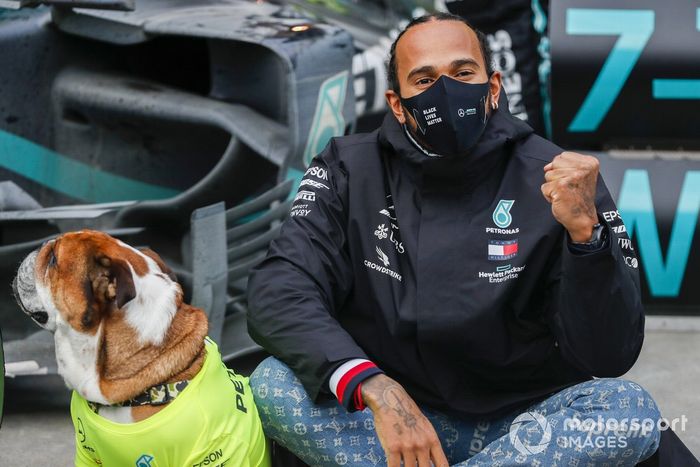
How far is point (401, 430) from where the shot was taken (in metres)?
2.67

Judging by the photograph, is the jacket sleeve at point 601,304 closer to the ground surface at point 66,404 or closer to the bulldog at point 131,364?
the bulldog at point 131,364

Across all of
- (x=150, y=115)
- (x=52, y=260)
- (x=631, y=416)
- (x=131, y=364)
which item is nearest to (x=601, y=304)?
(x=631, y=416)

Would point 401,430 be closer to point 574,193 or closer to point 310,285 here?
point 310,285

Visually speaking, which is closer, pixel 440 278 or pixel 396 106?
pixel 440 278

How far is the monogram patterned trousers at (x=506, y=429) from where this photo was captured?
277 centimetres

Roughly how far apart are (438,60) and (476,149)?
0.89 feet

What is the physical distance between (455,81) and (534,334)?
719 millimetres

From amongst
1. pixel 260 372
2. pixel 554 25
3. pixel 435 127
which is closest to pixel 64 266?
pixel 260 372

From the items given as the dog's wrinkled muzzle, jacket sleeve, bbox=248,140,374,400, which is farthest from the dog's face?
jacket sleeve, bbox=248,140,374,400

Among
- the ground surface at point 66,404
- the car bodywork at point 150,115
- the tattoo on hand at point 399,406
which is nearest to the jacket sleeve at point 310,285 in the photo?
the tattoo on hand at point 399,406

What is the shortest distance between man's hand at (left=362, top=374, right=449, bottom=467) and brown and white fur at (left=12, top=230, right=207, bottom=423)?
0.52m

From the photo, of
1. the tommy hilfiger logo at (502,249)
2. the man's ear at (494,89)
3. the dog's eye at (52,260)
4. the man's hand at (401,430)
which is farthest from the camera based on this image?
the man's ear at (494,89)

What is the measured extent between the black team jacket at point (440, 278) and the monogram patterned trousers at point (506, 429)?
6 cm

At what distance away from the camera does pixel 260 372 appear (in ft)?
10.0
